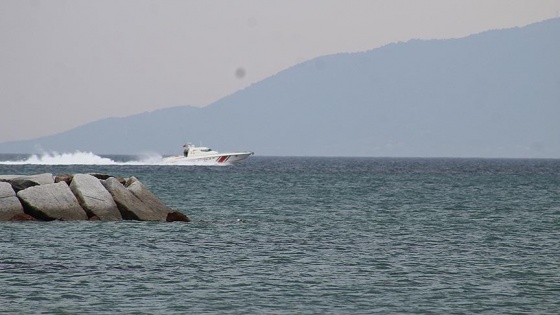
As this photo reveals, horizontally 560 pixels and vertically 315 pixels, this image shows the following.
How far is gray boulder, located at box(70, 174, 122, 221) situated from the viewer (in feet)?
134

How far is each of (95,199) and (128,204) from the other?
4.67 ft

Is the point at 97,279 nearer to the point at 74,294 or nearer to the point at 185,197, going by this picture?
the point at 74,294

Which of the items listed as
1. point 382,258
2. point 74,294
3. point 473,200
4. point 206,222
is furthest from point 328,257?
point 473,200

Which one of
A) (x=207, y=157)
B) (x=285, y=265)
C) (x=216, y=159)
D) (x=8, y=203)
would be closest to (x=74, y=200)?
(x=8, y=203)

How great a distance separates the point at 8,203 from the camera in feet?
132

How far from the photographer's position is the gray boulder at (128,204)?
41406 mm

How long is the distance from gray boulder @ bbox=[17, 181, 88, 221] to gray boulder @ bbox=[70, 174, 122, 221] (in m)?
0.44

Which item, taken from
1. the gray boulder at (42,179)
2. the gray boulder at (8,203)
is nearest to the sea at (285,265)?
the gray boulder at (8,203)

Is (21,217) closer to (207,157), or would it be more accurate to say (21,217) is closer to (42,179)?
(42,179)

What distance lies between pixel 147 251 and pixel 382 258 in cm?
774

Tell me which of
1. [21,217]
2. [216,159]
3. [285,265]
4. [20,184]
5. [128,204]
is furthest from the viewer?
[216,159]

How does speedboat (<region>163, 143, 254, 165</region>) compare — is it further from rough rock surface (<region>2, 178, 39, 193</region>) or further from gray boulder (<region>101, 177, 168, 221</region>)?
rough rock surface (<region>2, 178, 39, 193</region>)

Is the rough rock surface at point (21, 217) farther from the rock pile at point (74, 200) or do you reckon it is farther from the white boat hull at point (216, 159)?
the white boat hull at point (216, 159)

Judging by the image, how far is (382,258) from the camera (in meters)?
30.5
